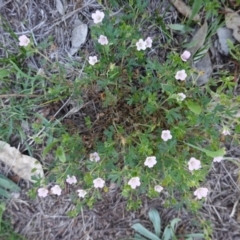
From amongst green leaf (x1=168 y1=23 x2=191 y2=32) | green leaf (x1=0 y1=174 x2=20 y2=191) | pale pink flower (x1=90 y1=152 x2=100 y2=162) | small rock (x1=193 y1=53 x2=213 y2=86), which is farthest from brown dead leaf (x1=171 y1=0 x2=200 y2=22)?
green leaf (x1=0 y1=174 x2=20 y2=191)

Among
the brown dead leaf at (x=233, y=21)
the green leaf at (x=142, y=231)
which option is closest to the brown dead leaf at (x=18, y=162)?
the green leaf at (x=142, y=231)

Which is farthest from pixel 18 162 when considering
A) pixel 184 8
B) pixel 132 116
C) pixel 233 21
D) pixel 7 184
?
pixel 233 21

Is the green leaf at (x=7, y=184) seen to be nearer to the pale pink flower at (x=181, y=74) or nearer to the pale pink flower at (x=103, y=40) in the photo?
the pale pink flower at (x=103, y=40)

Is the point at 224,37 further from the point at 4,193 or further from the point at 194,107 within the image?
the point at 4,193

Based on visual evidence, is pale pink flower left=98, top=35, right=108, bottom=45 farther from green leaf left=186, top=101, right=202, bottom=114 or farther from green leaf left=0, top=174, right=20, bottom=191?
green leaf left=0, top=174, right=20, bottom=191

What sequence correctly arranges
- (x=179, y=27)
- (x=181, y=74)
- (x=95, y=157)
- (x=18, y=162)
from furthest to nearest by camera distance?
(x=18, y=162), (x=179, y=27), (x=95, y=157), (x=181, y=74)

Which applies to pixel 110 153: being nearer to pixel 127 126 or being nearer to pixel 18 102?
pixel 127 126
